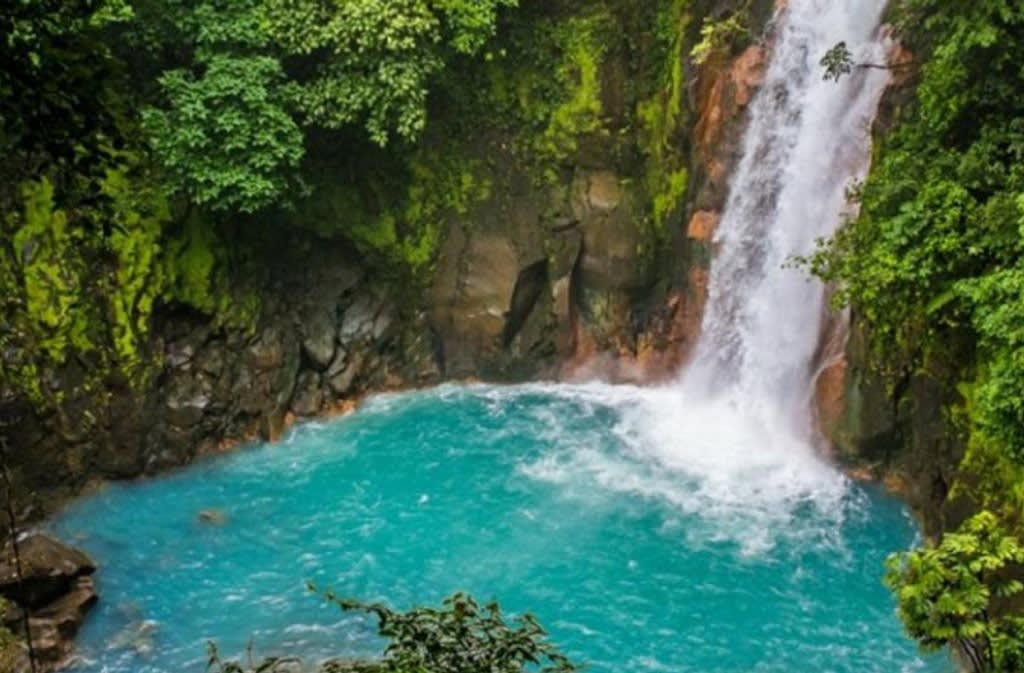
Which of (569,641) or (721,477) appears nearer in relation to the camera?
(569,641)

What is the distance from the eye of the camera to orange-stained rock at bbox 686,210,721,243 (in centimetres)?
1780

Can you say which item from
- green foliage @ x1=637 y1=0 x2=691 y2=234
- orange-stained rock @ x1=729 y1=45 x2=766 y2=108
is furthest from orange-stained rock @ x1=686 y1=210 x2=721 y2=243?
orange-stained rock @ x1=729 y1=45 x2=766 y2=108

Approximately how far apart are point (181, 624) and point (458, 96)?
11.6m

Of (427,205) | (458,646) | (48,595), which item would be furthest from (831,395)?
(48,595)

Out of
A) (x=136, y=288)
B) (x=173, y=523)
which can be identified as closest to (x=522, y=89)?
(x=136, y=288)

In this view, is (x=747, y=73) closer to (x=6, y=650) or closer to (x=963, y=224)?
(x=963, y=224)

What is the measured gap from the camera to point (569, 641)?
11.5m

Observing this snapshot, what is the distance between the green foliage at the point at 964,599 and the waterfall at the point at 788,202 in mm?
10143

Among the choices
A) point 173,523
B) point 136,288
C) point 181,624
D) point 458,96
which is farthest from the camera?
point 458,96

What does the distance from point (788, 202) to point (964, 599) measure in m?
12.0

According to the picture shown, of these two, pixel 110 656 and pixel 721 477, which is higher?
pixel 721 477

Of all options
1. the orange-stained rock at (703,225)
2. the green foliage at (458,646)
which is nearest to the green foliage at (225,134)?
the orange-stained rock at (703,225)

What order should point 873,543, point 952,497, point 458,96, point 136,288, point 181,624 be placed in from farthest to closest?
point 458,96, point 136,288, point 873,543, point 181,624, point 952,497

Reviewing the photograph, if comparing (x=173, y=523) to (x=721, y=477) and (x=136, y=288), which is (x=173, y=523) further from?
(x=721, y=477)
